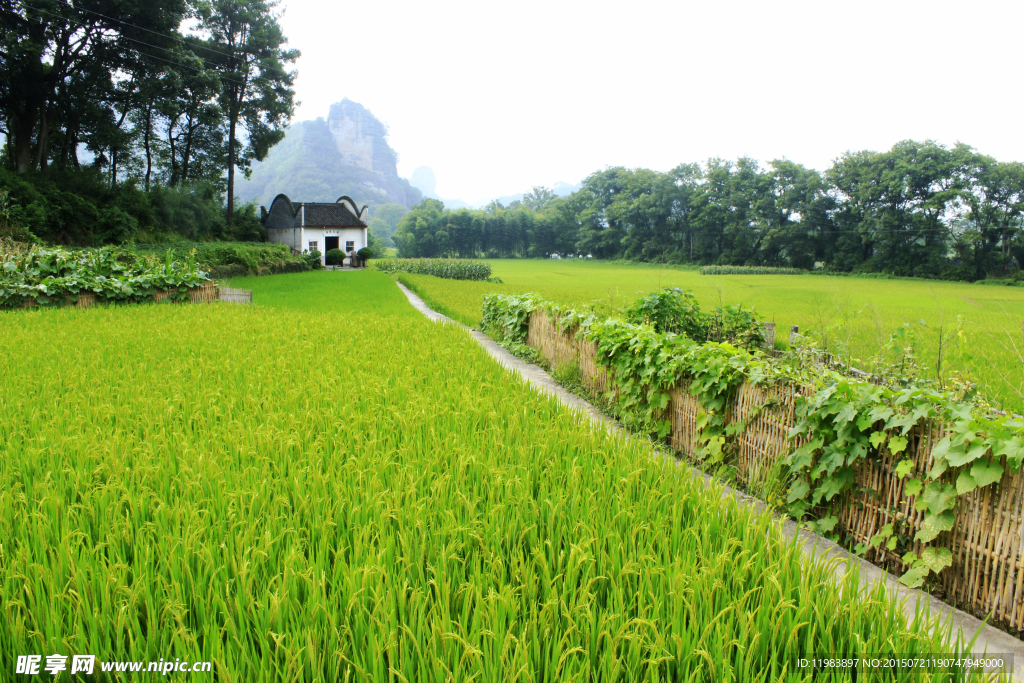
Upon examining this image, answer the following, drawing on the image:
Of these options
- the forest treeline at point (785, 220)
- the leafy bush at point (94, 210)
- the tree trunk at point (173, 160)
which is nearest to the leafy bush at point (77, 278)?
the leafy bush at point (94, 210)

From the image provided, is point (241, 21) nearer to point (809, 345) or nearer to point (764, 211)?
point (809, 345)

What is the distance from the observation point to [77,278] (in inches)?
→ 476

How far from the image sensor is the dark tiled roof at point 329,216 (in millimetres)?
42219

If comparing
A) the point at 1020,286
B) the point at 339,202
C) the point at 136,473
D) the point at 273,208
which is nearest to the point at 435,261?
the point at 339,202

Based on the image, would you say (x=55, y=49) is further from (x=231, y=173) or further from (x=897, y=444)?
(x=897, y=444)

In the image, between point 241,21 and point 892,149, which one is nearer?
point 241,21

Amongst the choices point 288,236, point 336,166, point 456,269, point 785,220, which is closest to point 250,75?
point 288,236

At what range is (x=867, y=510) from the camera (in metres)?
A: 3.24

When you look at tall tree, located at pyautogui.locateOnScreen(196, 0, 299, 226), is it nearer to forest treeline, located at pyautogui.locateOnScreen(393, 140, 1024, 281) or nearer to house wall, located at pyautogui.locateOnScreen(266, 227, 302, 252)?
house wall, located at pyautogui.locateOnScreen(266, 227, 302, 252)

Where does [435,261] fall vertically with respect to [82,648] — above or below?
above

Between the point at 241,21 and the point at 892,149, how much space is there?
53568 mm

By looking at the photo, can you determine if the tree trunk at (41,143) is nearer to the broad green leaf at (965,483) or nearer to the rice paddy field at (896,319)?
the rice paddy field at (896,319)

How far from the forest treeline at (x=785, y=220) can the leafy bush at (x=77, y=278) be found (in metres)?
43.8

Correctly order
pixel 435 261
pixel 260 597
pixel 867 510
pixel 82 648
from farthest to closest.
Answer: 1. pixel 435 261
2. pixel 867 510
3. pixel 260 597
4. pixel 82 648
